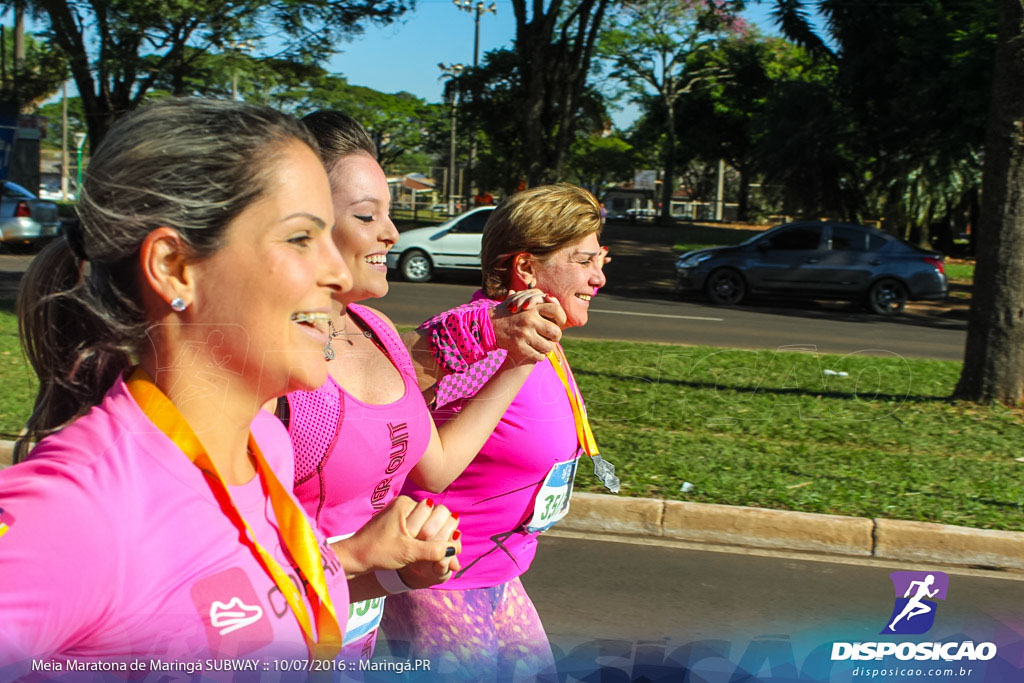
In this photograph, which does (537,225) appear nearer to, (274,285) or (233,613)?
(274,285)

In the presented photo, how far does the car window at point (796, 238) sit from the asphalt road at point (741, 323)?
41.3 inches

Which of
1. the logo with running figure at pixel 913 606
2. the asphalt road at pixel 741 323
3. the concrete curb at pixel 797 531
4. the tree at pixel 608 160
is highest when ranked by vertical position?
the tree at pixel 608 160

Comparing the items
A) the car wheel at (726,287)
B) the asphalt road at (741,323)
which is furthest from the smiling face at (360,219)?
the car wheel at (726,287)

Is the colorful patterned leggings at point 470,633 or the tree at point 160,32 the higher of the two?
the tree at point 160,32

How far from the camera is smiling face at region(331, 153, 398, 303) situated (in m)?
2.15

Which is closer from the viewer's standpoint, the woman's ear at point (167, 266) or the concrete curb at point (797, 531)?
the woman's ear at point (167, 266)

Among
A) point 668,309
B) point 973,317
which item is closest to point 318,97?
point 668,309

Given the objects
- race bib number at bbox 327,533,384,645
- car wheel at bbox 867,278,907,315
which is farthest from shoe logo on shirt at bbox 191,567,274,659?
car wheel at bbox 867,278,907,315

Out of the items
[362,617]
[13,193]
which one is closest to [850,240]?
[13,193]

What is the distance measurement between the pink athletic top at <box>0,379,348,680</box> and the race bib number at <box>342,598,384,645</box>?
50 cm

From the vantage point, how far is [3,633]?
0.96m

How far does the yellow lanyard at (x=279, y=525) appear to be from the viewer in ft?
3.96

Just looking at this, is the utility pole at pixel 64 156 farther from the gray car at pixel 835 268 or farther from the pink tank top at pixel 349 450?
the gray car at pixel 835 268

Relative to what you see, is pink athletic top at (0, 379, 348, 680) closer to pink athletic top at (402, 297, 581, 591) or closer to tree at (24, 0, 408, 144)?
pink athletic top at (402, 297, 581, 591)
